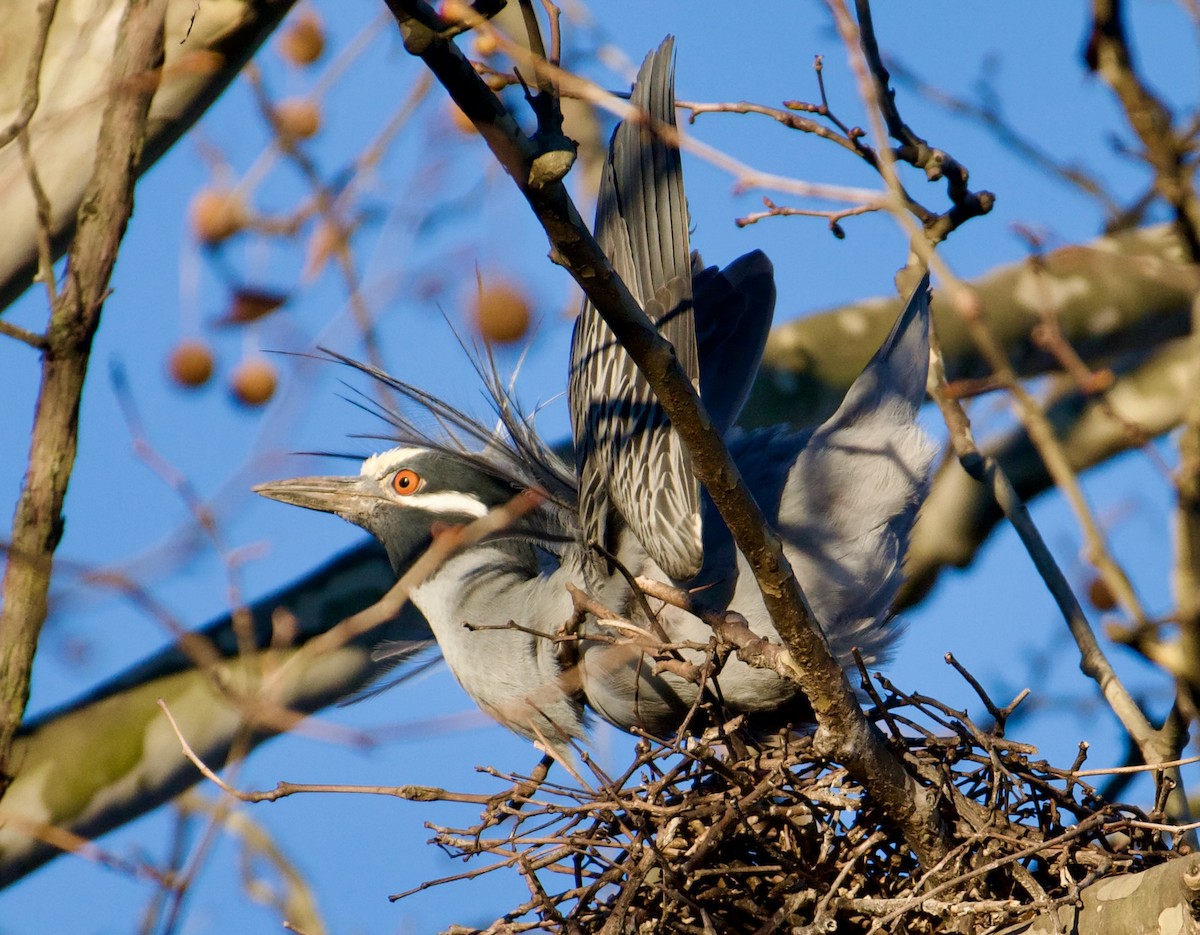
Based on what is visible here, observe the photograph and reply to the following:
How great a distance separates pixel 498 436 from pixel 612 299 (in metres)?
2.20

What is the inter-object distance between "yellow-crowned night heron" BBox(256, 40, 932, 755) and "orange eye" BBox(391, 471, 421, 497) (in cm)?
16

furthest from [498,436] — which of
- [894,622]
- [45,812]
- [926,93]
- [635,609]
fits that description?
[45,812]

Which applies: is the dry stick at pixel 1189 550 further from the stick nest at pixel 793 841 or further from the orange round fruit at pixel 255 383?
the orange round fruit at pixel 255 383

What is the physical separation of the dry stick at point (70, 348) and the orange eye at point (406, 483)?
4.23 ft

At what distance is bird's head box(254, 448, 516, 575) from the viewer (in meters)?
4.33

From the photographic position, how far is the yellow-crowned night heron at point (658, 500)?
3.33 m

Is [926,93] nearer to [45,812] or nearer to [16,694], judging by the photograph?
[16,694]

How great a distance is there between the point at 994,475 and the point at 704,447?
1.84 meters

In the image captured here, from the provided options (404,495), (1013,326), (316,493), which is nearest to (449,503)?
(404,495)

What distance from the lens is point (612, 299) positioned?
2.21 meters

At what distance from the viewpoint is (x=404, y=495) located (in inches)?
174

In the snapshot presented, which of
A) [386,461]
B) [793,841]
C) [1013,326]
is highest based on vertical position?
[1013,326]

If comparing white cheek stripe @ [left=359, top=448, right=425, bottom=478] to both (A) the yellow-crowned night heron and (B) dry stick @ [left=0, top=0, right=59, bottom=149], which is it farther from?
(B) dry stick @ [left=0, top=0, right=59, bottom=149]

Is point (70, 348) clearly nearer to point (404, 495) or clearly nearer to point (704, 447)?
point (404, 495)
